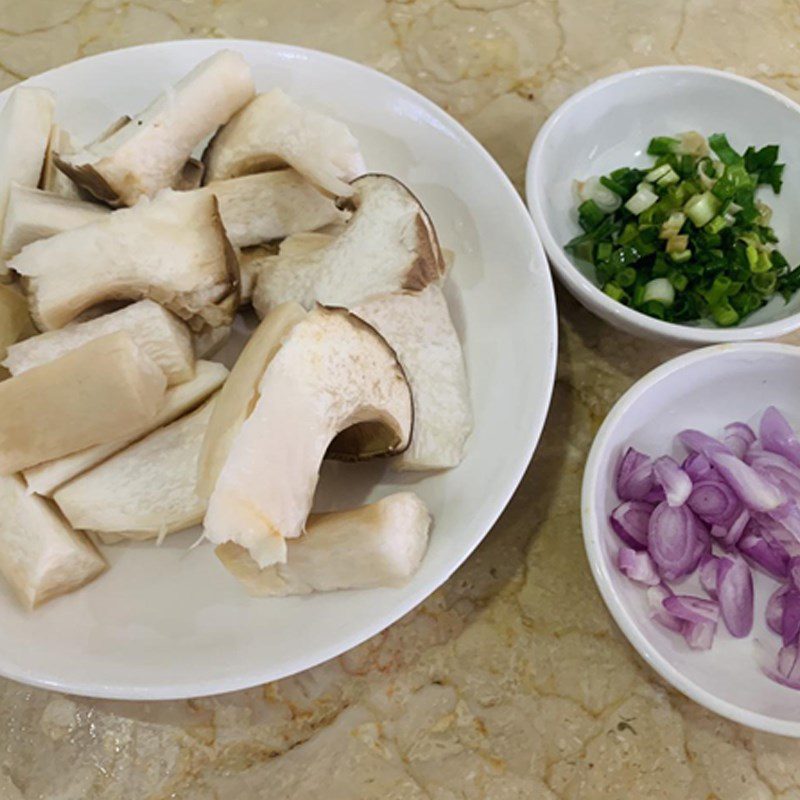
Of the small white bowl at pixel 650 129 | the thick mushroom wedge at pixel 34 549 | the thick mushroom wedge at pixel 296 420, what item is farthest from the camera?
the small white bowl at pixel 650 129

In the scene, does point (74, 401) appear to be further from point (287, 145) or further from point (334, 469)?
point (287, 145)

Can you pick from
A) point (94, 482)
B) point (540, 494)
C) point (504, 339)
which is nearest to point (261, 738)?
point (94, 482)

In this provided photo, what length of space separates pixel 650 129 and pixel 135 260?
907 mm

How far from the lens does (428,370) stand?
1174 millimetres

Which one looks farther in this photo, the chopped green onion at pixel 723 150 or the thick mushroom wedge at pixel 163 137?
the chopped green onion at pixel 723 150

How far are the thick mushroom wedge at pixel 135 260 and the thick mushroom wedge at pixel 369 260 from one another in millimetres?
86

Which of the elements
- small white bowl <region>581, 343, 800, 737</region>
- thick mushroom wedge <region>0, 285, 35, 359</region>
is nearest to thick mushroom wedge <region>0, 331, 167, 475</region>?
thick mushroom wedge <region>0, 285, 35, 359</region>

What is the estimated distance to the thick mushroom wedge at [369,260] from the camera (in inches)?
46.1

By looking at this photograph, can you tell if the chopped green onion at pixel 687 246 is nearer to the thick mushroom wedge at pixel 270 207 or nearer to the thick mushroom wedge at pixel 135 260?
the thick mushroom wedge at pixel 270 207

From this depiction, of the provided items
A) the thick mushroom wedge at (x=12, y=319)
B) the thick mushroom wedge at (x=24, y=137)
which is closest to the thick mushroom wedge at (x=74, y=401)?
the thick mushroom wedge at (x=12, y=319)

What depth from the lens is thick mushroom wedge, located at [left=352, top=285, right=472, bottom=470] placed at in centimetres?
113

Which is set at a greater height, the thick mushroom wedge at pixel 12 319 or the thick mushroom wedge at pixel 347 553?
the thick mushroom wedge at pixel 12 319

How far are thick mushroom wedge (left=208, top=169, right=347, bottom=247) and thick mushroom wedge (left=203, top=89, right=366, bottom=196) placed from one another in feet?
0.08

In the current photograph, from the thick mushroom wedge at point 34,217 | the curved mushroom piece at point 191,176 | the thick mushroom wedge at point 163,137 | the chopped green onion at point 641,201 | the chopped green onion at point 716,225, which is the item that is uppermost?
the thick mushroom wedge at point 163,137
